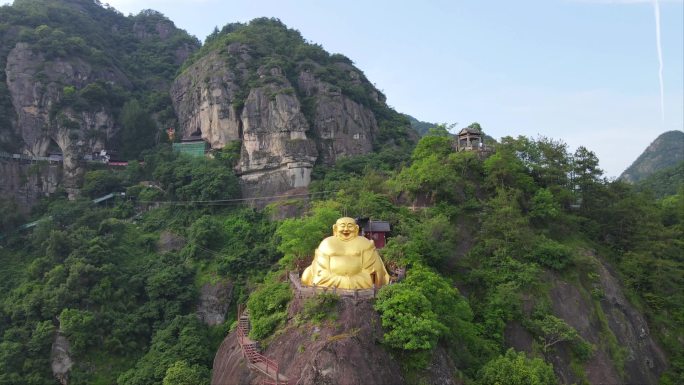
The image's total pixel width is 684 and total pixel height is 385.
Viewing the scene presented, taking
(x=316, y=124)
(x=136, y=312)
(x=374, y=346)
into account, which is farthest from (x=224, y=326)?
(x=316, y=124)

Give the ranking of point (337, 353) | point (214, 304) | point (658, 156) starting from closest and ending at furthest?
point (337, 353)
point (214, 304)
point (658, 156)

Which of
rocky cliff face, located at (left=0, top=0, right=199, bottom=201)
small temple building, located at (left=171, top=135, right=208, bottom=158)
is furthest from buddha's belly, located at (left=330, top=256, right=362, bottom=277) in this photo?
rocky cliff face, located at (left=0, top=0, right=199, bottom=201)

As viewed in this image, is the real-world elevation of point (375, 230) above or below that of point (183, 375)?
above

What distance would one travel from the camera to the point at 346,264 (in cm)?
1952

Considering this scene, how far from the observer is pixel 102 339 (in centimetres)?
2795

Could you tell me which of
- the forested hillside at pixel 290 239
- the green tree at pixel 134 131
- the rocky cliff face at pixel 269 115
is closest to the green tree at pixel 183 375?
the forested hillside at pixel 290 239

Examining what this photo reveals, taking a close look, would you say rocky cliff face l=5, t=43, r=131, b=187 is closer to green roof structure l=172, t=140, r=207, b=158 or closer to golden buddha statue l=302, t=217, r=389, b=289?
green roof structure l=172, t=140, r=207, b=158

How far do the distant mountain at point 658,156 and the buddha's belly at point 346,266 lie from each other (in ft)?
298

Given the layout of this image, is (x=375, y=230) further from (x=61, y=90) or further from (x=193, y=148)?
(x=61, y=90)

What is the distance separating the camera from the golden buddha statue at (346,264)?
19438 mm

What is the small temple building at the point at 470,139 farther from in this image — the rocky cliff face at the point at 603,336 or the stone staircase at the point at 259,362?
the stone staircase at the point at 259,362

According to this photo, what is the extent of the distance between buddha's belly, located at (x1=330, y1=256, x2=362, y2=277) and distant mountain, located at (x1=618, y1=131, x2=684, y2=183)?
90740 millimetres

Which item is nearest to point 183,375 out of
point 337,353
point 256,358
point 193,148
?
point 256,358

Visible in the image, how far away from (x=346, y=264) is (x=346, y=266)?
8 centimetres
